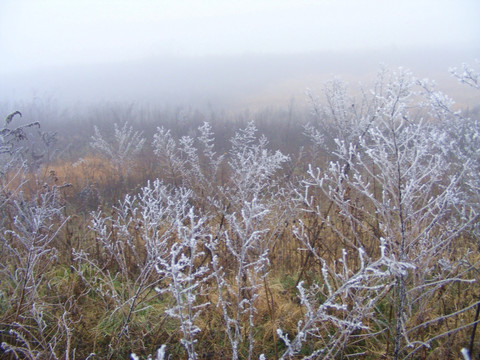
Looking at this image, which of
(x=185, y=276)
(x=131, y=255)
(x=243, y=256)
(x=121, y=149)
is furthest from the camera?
(x=121, y=149)

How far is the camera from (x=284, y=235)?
5168 mm

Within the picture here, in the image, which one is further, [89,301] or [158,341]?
[89,301]

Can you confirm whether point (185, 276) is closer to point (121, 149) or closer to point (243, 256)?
point (243, 256)

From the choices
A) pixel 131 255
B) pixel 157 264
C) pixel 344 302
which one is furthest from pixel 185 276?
pixel 131 255

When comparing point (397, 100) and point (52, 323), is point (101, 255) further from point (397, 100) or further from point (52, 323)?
point (397, 100)

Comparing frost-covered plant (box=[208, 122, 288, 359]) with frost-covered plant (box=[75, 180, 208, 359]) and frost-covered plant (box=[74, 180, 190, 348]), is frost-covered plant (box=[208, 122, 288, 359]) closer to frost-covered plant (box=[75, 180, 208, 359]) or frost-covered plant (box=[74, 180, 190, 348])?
frost-covered plant (box=[75, 180, 208, 359])

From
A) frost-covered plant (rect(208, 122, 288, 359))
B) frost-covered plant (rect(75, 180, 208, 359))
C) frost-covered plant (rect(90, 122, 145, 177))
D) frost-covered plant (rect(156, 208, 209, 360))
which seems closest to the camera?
frost-covered plant (rect(156, 208, 209, 360))

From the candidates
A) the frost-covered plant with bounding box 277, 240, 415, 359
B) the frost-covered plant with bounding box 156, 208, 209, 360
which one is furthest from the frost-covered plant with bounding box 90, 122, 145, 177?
the frost-covered plant with bounding box 277, 240, 415, 359

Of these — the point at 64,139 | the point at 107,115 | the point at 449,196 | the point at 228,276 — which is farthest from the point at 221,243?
the point at 107,115

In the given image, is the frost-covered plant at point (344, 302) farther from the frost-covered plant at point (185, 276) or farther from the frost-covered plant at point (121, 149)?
the frost-covered plant at point (121, 149)

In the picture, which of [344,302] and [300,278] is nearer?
[344,302]

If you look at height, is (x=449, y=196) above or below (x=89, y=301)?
above

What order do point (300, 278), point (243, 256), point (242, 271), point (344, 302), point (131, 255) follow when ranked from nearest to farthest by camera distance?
point (243, 256) < point (344, 302) < point (242, 271) < point (300, 278) < point (131, 255)

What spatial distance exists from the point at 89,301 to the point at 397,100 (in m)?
3.88
